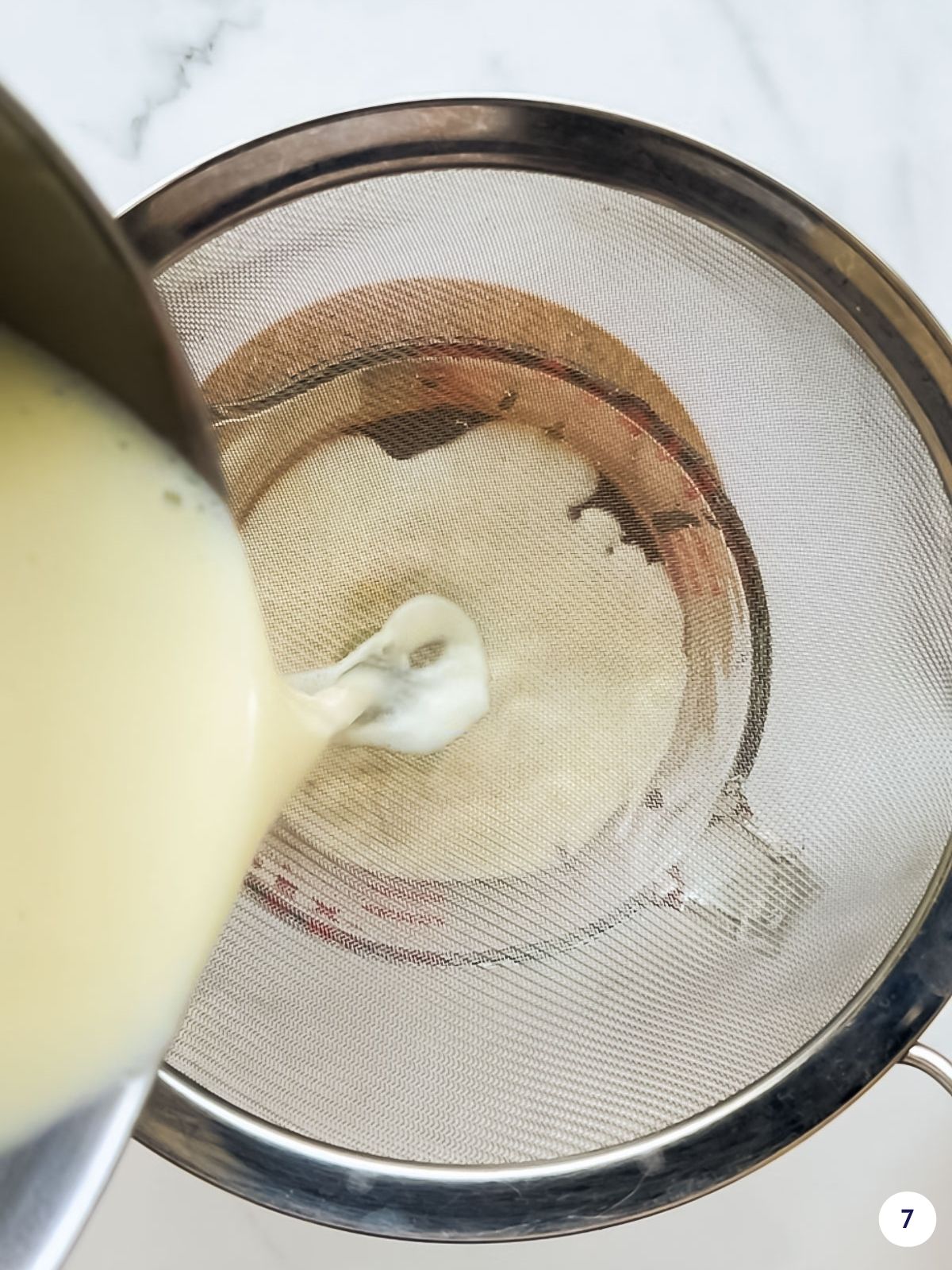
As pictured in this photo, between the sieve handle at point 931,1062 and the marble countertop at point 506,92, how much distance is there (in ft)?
1.02

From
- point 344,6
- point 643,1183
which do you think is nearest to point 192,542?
point 643,1183

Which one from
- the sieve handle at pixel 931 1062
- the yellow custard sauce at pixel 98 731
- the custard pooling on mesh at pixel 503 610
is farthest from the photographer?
the custard pooling on mesh at pixel 503 610

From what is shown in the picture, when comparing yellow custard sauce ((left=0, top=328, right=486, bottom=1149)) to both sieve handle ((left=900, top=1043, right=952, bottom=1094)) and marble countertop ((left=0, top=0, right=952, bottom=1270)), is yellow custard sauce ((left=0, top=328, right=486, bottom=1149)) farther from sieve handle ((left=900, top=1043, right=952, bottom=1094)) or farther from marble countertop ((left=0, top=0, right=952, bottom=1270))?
marble countertop ((left=0, top=0, right=952, bottom=1270))

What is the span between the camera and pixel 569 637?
971 mm

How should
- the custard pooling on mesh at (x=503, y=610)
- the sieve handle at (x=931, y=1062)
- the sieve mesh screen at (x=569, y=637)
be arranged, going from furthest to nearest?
1. the custard pooling on mesh at (x=503, y=610)
2. the sieve mesh screen at (x=569, y=637)
3. the sieve handle at (x=931, y=1062)

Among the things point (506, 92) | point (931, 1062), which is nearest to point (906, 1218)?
point (931, 1062)

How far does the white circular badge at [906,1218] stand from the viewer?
1.02 metres

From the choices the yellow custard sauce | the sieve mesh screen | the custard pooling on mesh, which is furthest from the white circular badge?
the yellow custard sauce

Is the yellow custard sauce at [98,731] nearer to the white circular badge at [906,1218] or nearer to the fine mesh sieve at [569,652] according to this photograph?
the fine mesh sieve at [569,652]

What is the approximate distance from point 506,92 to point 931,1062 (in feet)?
2.87

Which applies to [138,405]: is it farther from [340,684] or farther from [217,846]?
[340,684]

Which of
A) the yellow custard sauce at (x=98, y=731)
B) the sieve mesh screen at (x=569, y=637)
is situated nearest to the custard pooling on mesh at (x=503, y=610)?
the sieve mesh screen at (x=569, y=637)

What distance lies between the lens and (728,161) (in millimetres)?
753

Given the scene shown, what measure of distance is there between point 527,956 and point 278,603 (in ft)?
1.22
